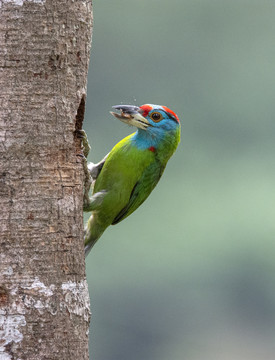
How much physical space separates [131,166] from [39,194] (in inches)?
83.9

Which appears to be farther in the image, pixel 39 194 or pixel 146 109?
pixel 146 109

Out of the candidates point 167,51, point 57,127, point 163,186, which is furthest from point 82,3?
point 167,51

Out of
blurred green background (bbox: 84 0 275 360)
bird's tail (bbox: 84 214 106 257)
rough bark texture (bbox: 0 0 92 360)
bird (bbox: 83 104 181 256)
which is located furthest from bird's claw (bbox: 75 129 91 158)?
blurred green background (bbox: 84 0 275 360)

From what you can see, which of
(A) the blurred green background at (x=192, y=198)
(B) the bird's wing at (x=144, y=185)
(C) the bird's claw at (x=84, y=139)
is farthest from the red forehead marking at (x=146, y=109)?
(A) the blurred green background at (x=192, y=198)

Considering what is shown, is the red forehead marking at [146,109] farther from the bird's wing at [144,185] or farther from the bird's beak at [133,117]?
the bird's wing at [144,185]

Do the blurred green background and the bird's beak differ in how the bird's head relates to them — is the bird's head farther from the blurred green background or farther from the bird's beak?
the blurred green background

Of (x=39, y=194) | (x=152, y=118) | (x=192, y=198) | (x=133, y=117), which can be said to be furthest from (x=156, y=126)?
(x=192, y=198)

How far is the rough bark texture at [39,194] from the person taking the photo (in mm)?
4964

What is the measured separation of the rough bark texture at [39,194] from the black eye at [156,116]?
208cm

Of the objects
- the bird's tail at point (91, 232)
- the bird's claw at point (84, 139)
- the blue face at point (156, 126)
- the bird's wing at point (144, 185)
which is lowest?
the bird's tail at point (91, 232)

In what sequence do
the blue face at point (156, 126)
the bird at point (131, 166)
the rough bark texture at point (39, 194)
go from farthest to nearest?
the blue face at point (156, 126) → the bird at point (131, 166) → the rough bark texture at point (39, 194)

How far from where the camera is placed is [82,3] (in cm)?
534

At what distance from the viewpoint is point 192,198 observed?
106ft

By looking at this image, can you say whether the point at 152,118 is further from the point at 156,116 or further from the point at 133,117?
the point at 133,117
